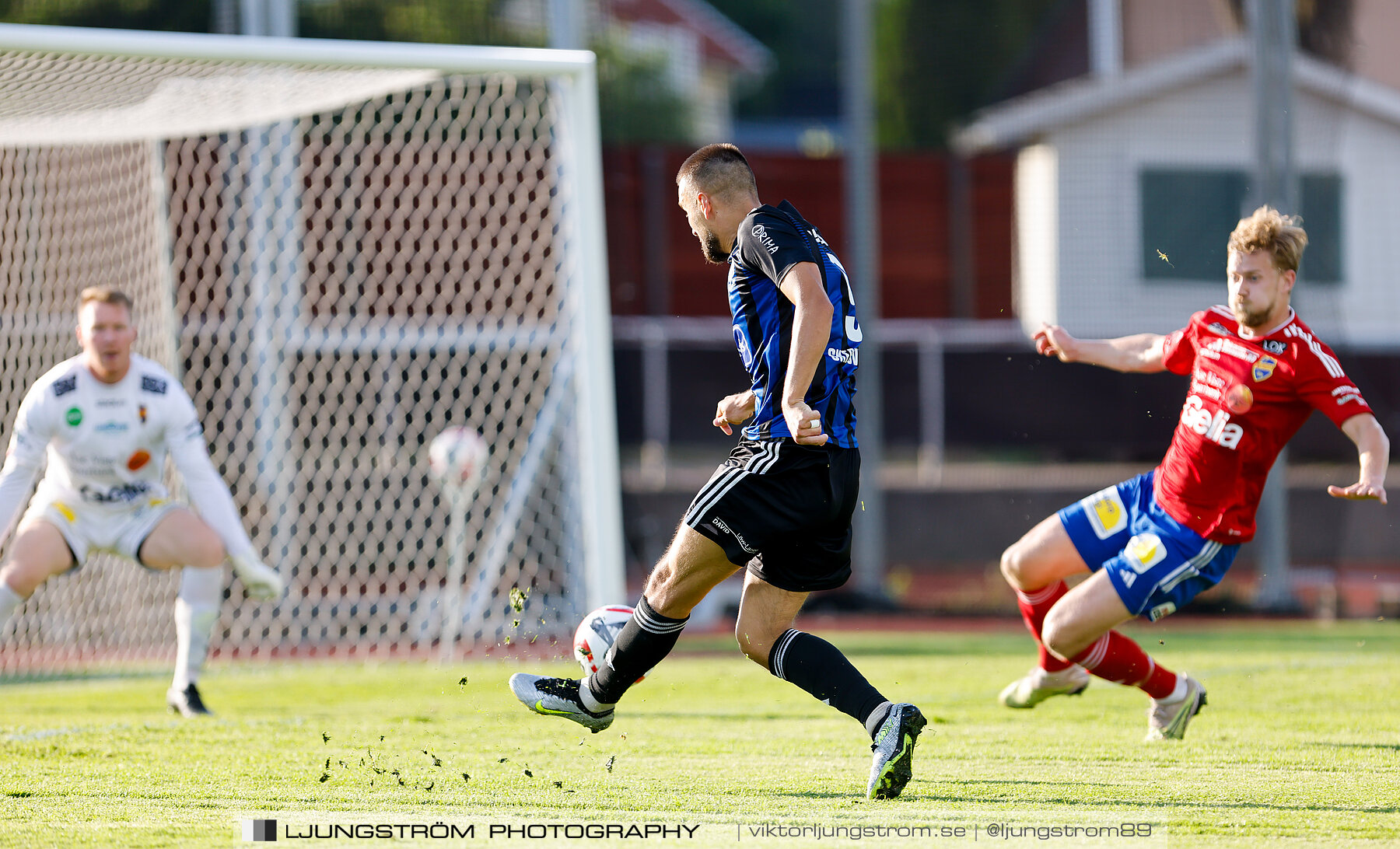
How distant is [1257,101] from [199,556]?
31.0 feet

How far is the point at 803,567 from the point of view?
430 cm

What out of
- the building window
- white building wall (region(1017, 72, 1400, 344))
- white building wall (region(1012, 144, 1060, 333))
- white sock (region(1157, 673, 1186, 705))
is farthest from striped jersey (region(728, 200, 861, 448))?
white building wall (region(1012, 144, 1060, 333))

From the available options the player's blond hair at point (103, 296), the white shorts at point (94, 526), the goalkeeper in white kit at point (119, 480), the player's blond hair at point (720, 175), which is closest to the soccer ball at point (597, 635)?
the player's blond hair at point (720, 175)

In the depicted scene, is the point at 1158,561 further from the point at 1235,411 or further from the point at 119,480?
the point at 119,480

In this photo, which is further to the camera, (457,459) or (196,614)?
(457,459)

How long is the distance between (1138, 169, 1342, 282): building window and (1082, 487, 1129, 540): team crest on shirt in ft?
22.6

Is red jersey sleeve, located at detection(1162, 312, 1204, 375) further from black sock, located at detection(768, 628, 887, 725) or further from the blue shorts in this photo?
black sock, located at detection(768, 628, 887, 725)

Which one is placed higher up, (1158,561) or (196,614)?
(1158,561)

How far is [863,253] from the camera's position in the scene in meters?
13.0

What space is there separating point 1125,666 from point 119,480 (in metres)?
4.50

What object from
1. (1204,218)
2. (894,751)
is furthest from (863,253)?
(894,751)

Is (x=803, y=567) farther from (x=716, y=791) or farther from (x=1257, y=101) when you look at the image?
(x=1257, y=101)

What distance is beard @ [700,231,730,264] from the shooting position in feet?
14.5

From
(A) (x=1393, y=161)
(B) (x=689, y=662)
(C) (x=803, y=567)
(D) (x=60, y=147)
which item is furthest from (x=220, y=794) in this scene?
(A) (x=1393, y=161)
